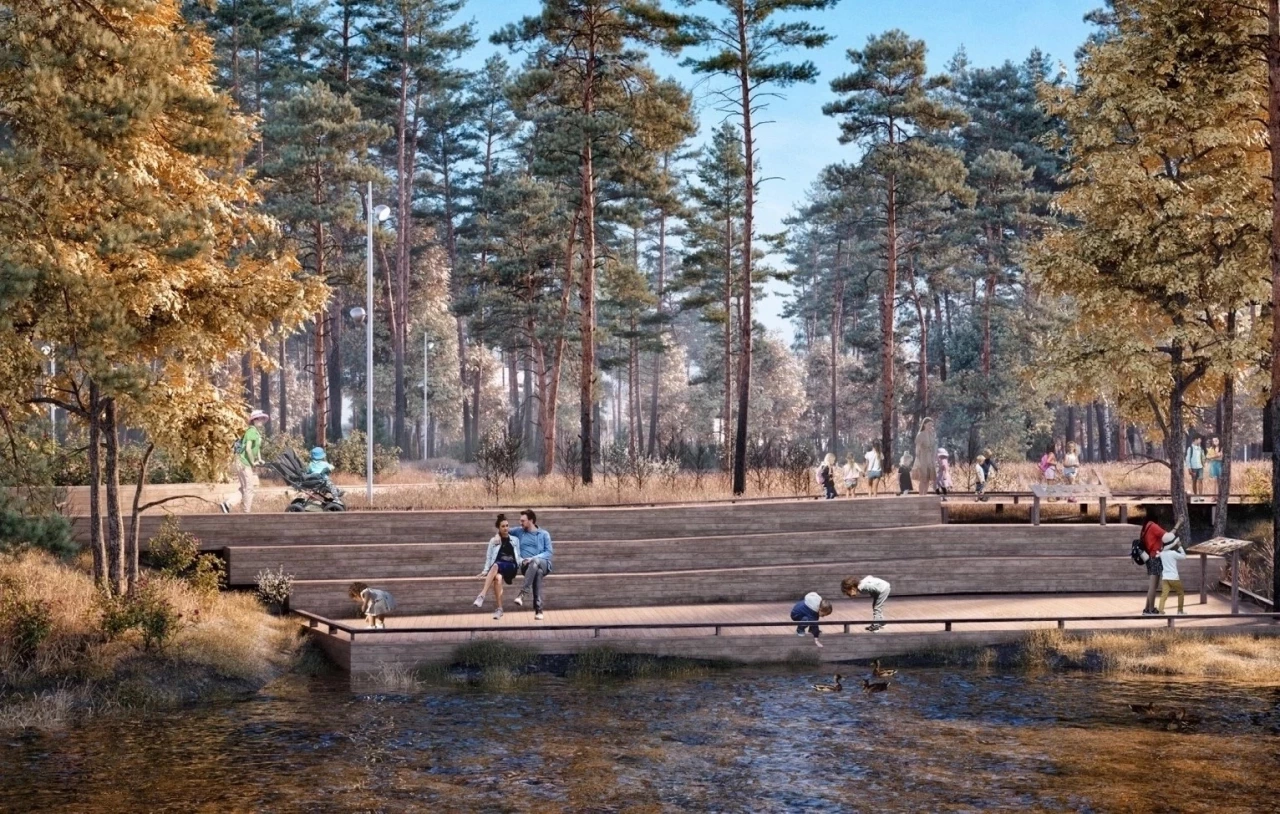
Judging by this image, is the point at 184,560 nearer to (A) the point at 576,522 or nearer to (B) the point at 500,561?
(B) the point at 500,561

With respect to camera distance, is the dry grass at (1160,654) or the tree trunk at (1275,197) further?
the tree trunk at (1275,197)

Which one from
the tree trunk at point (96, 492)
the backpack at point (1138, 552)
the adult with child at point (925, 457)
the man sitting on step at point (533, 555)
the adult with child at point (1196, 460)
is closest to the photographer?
the tree trunk at point (96, 492)

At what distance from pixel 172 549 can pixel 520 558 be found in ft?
20.0

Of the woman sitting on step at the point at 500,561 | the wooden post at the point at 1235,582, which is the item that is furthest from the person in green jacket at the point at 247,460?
the wooden post at the point at 1235,582

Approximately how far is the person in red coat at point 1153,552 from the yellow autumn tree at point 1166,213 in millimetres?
5640

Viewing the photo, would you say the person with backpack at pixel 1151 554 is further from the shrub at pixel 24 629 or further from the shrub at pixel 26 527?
the shrub at pixel 24 629

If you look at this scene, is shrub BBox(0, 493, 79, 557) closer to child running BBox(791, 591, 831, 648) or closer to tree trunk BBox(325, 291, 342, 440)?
child running BBox(791, 591, 831, 648)

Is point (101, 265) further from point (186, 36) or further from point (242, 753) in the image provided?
point (242, 753)

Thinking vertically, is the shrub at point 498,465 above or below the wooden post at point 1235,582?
above

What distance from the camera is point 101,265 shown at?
A: 725 inches

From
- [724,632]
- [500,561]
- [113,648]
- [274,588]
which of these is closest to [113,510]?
[113,648]

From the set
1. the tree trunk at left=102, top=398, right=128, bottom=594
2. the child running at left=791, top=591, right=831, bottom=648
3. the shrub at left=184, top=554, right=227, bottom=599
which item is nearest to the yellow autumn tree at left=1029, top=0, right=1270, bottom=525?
the child running at left=791, top=591, right=831, bottom=648

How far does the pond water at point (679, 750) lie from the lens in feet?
42.3

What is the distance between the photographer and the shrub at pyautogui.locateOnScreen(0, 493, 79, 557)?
1648cm
